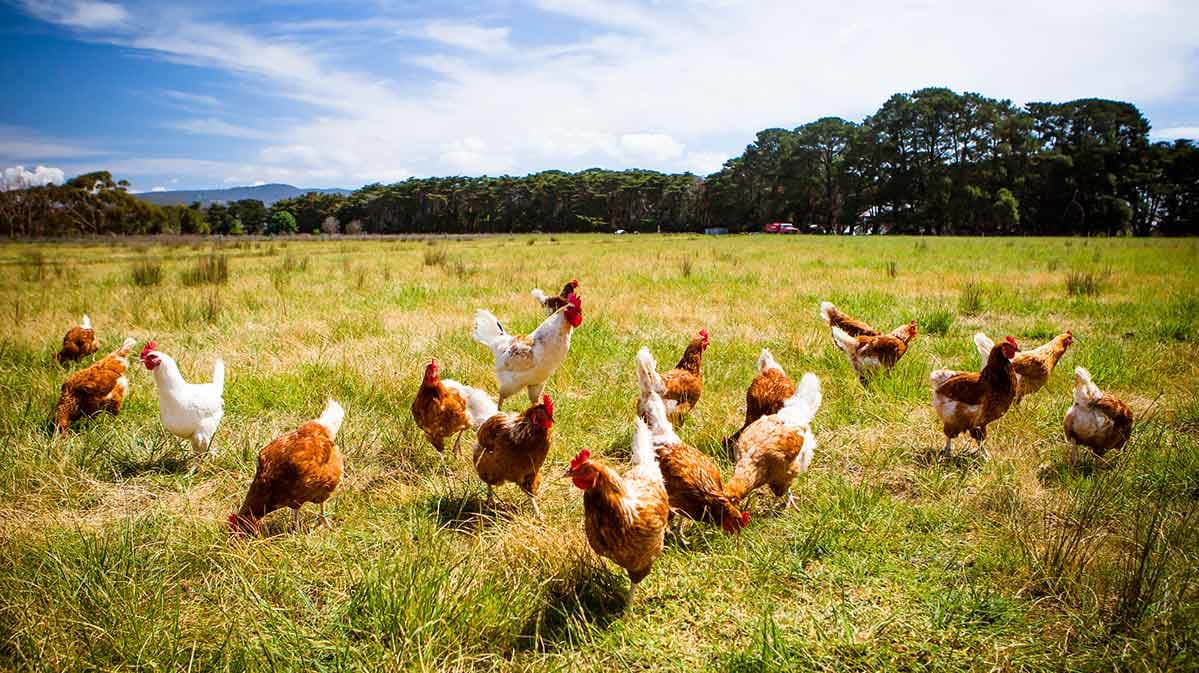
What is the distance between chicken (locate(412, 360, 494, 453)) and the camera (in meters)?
3.75

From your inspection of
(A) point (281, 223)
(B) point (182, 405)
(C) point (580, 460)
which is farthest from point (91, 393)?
(A) point (281, 223)

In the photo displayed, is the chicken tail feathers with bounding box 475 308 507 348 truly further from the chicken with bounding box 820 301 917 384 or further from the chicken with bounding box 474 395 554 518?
the chicken with bounding box 820 301 917 384

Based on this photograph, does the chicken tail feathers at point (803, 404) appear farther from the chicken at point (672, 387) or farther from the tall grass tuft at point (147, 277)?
the tall grass tuft at point (147, 277)

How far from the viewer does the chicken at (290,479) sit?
2801 millimetres

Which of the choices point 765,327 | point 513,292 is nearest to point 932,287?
point 765,327

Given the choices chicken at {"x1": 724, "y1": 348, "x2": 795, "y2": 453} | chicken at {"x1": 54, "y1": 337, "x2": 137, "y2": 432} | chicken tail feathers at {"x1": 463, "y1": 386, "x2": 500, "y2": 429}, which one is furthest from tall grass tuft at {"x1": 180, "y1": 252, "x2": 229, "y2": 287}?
chicken at {"x1": 724, "y1": 348, "x2": 795, "y2": 453}

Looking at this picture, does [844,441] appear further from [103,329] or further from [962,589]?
[103,329]

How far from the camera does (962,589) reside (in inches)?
89.9

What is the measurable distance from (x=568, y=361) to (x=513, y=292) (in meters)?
5.54

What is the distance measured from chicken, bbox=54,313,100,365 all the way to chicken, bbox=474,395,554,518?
5.56 m

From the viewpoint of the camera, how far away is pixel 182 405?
11.7 ft

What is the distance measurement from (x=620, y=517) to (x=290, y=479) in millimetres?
1877

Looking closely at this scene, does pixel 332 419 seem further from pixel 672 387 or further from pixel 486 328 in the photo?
pixel 672 387

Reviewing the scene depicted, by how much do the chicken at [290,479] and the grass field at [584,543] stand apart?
0.56 ft
